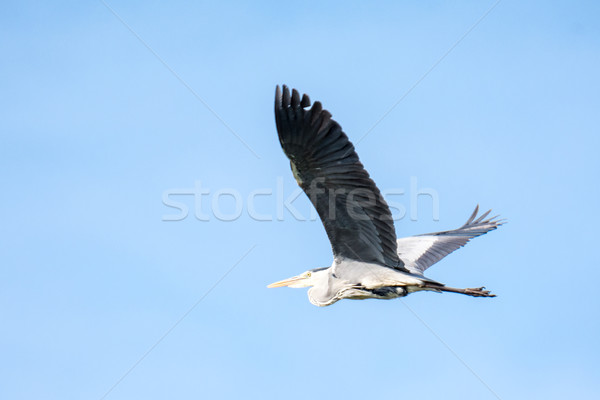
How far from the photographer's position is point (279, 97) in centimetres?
725

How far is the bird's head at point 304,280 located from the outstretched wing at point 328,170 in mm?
1641

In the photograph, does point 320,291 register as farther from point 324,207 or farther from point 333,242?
point 324,207

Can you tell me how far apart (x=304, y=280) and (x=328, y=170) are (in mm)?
2827

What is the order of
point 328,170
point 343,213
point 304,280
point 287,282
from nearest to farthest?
point 328,170, point 343,213, point 304,280, point 287,282

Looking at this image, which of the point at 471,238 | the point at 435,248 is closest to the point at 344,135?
the point at 435,248

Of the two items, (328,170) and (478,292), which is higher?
(328,170)

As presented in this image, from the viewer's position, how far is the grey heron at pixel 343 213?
7.23 meters

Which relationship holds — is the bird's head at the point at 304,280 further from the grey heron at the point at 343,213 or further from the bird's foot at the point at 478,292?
the bird's foot at the point at 478,292

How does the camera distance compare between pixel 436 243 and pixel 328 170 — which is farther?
pixel 436 243

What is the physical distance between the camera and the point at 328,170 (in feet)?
24.1

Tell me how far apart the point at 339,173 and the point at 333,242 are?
115 centimetres

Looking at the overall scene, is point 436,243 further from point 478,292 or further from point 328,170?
point 328,170

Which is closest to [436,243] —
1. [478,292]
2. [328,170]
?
[478,292]

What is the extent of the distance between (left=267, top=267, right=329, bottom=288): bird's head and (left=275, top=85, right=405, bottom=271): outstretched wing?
1.64 m
